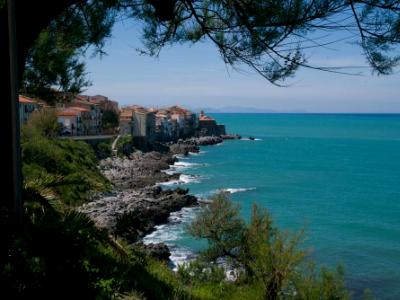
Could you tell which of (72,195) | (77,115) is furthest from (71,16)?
(77,115)

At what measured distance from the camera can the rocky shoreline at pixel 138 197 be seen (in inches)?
793

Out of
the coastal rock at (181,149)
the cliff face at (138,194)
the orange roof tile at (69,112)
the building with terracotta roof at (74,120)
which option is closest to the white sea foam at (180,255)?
the cliff face at (138,194)

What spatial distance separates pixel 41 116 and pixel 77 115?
964 inches

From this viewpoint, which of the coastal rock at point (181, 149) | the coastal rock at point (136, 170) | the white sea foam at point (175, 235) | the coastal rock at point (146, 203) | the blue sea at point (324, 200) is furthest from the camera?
the coastal rock at point (181, 149)

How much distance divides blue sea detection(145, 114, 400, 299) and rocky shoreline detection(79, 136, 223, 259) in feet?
3.95

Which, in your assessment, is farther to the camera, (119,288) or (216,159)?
(216,159)

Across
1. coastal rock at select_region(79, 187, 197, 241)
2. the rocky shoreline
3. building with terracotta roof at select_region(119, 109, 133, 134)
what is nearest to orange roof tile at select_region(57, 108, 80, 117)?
building with terracotta roof at select_region(119, 109, 133, 134)

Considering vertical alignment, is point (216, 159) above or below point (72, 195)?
below

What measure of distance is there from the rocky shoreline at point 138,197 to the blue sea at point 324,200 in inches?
47.5

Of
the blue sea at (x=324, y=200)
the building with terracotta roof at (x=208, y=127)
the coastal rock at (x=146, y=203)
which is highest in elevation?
the building with terracotta roof at (x=208, y=127)

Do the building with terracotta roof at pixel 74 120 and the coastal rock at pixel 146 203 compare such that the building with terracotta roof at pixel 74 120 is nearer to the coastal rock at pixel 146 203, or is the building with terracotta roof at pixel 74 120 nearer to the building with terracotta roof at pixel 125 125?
the building with terracotta roof at pixel 125 125

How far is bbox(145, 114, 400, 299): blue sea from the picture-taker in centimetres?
2452

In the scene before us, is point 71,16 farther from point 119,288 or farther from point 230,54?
point 119,288

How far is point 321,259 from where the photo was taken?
977 inches
